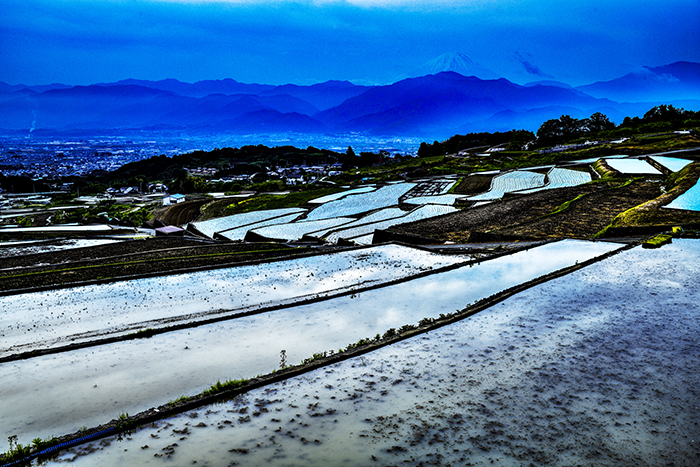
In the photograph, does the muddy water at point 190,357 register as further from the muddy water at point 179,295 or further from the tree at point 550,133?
the tree at point 550,133

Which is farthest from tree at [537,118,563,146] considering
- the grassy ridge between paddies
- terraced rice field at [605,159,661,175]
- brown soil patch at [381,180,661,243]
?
the grassy ridge between paddies

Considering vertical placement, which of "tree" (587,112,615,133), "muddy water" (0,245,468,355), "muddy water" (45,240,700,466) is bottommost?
"muddy water" (45,240,700,466)

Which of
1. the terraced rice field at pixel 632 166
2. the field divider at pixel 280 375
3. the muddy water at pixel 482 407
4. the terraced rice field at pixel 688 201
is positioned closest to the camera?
the muddy water at pixel 482 407

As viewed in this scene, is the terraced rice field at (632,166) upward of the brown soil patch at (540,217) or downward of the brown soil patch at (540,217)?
upward

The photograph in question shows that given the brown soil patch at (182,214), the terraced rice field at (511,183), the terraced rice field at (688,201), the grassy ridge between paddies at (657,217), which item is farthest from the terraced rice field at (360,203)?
the terraced rice field at (688,201)

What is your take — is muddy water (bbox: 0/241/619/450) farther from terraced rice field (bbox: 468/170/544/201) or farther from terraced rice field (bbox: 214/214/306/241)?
terraced rice field (bbox: 468/170/544/201)

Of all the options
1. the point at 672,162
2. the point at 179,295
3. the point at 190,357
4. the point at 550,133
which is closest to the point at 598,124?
the point at 550,133

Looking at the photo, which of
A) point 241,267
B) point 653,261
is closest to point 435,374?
point 653,261
